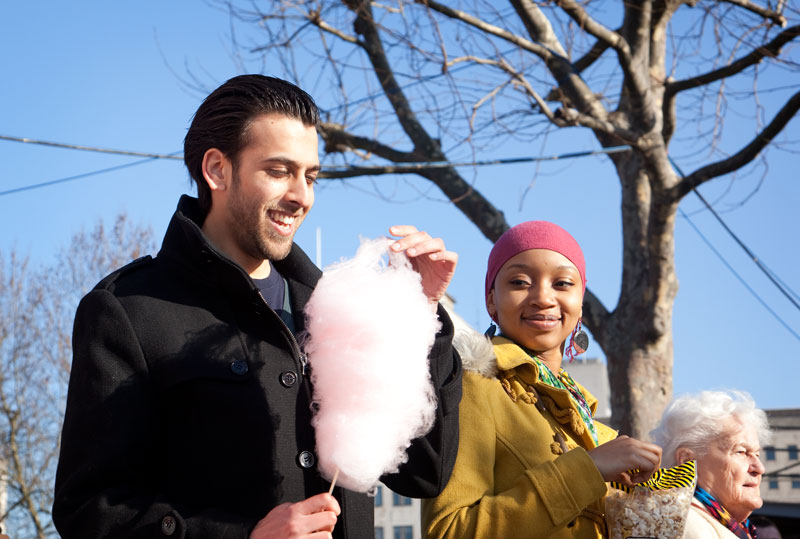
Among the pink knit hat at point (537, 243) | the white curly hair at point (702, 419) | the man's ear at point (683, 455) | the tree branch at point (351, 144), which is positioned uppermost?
the tree branch at point (351, 144)

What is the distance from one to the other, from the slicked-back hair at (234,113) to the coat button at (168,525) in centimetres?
96

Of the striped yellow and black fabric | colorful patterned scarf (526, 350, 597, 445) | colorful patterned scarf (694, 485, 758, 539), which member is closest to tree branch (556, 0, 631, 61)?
colorful patterned scarf (694, 485, 758, 539)

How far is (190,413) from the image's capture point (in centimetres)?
209

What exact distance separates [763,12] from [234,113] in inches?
226

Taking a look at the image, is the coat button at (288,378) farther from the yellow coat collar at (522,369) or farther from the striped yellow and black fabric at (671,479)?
the striped yellow and black fabric at (671,479)

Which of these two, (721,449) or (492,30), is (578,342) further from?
(492,30)

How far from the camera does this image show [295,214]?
233cm

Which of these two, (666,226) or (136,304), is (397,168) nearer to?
(666,226)

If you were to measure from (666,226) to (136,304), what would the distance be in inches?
207

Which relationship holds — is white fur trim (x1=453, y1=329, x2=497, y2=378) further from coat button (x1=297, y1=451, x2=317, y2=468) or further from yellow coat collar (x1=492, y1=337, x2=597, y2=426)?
coat button (x1=297, y1=451, x2=317, y2=468)

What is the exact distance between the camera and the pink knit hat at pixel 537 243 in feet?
10.1

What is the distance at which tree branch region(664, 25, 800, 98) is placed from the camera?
6.67 m

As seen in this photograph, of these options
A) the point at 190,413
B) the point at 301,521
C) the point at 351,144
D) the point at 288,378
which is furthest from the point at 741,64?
the point at 301,521

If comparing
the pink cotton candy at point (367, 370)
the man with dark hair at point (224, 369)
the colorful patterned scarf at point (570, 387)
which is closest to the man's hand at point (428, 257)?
the man with dark hair at point (224, 369)
